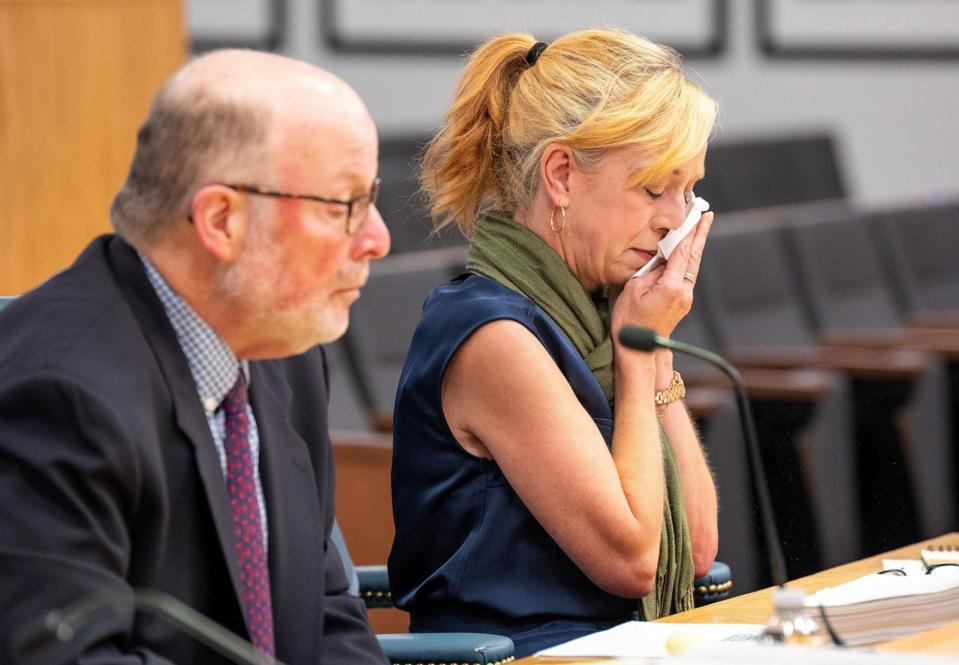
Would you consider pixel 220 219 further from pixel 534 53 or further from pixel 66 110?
pixel 66 110

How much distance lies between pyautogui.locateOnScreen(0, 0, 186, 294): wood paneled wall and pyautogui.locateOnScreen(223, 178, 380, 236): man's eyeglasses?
168 centimetres

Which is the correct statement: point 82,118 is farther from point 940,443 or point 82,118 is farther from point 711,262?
point 940,443

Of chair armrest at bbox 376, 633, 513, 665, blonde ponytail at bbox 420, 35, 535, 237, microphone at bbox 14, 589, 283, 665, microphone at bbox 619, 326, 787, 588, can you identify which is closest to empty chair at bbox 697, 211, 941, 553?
blonde ponytail at bbox 420, 35, 535, 237

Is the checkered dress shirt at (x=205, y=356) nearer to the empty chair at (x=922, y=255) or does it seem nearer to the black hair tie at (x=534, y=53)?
the black hair tie at (x=534, y=53)

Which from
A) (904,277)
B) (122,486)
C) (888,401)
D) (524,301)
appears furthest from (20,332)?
(904,277)

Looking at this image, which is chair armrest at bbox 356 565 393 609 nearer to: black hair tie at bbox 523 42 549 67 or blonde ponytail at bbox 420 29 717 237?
blonde ponytail at bbox 420 29 717 237

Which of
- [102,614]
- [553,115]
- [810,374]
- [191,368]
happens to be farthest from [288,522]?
[810,374]

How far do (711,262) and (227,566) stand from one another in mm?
3124

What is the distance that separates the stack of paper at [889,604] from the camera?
147 centimetres

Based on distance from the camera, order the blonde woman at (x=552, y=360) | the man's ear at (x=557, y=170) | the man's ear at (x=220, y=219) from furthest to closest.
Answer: the man's ear at (x=557, y=170) < the blonde woman at (x=552, y=360) < the man's ear at (x=220, y=219)

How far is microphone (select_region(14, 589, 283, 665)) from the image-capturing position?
3.39ft

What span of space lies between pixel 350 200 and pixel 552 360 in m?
0.50

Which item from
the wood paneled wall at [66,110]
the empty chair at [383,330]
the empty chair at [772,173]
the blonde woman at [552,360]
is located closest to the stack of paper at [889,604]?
the blonde woman at [552,360]

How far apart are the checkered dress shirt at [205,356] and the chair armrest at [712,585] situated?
2.99ft
